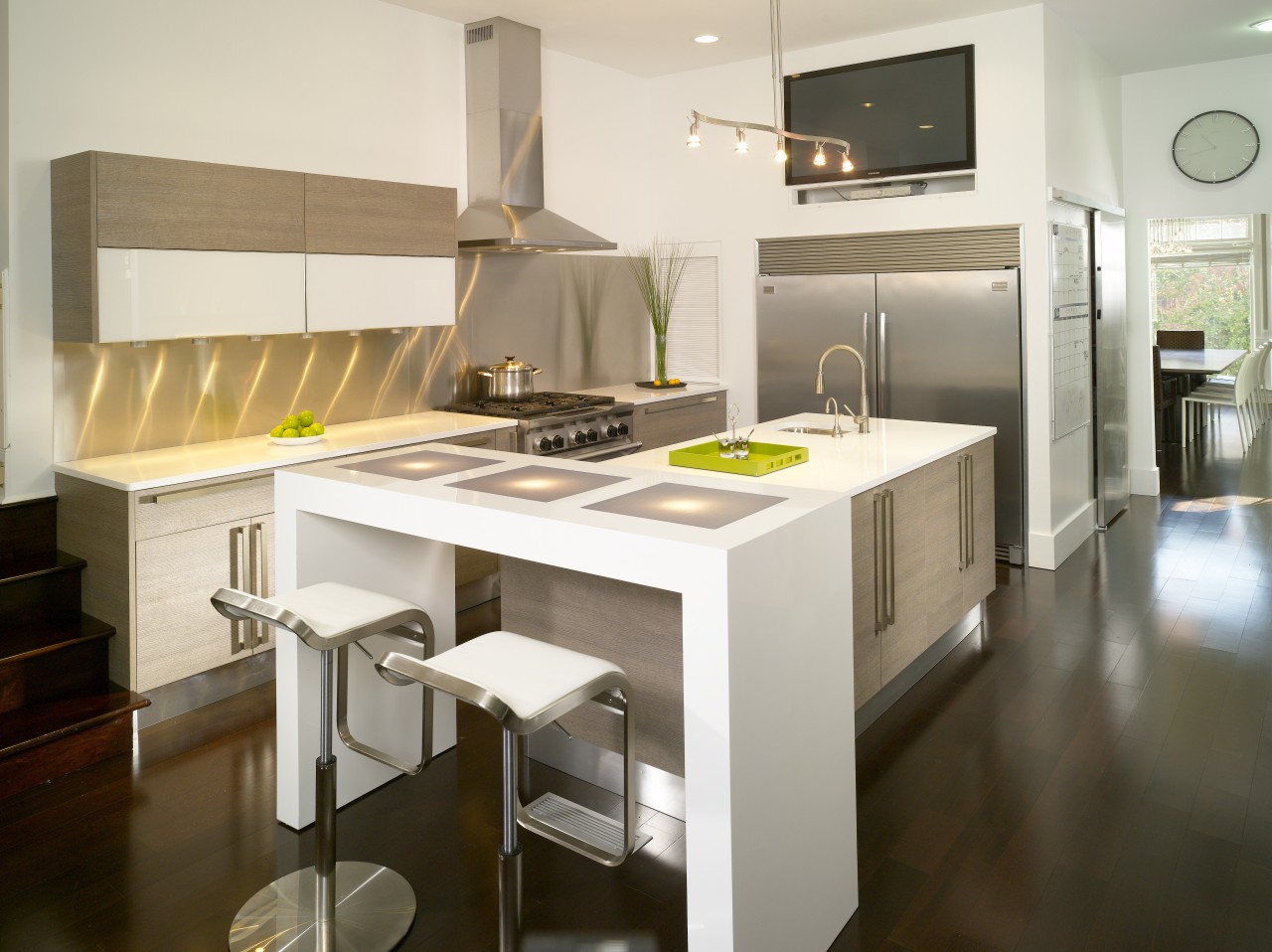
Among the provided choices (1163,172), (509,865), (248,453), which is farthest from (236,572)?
(1163,172)

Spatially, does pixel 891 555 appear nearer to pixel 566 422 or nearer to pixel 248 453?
pixel 566 422

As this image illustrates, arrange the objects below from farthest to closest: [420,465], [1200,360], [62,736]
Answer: [1200,360], [62,736], [420,465]

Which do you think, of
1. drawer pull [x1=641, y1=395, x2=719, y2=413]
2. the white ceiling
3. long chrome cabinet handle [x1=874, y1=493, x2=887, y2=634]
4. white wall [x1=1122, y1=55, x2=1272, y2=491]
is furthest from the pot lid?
white wall [x1=1122, y1=55, x2=1272, y2=491]

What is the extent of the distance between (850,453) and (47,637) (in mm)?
2977

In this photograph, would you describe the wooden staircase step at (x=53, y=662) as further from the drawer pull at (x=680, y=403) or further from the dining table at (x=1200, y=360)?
the dining table at (x=1200, y=360)

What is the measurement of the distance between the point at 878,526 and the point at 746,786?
4.75 ft

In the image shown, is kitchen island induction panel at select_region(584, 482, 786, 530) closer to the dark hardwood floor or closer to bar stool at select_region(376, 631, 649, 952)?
bar stool at select_region(376, 631, 649, 952)

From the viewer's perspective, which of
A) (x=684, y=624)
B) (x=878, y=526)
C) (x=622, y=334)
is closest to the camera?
(x=684, y=624)

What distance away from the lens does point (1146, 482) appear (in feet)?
23.8

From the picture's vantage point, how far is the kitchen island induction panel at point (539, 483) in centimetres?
252

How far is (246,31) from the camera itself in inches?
166

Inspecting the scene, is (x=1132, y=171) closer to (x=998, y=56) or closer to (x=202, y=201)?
(x=998, y=56)

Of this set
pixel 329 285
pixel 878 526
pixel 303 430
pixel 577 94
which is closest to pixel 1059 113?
pixel 577 94

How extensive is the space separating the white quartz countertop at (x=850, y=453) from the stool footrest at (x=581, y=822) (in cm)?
101
